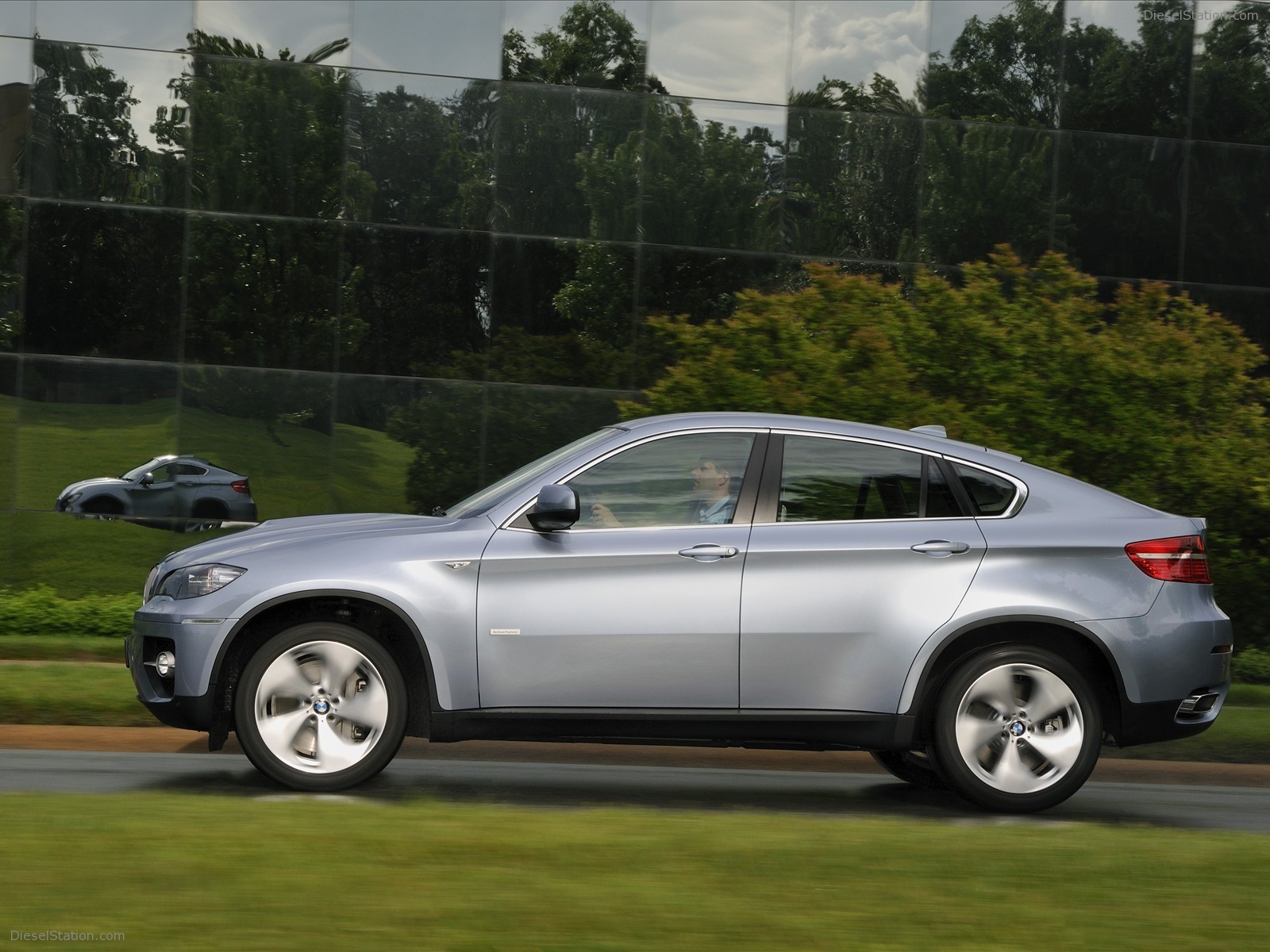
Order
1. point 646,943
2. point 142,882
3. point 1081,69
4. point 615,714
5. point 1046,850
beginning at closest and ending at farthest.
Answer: point 646,943 → point 142,882 → point 1046,850 → point 615,714 → point 1081,69

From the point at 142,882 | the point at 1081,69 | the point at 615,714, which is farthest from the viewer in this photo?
the point at 1081,69

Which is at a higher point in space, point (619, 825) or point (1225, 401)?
point (1225, 401)

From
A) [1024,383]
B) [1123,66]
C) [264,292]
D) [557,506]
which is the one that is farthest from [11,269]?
[1123,66]

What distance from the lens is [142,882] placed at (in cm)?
455

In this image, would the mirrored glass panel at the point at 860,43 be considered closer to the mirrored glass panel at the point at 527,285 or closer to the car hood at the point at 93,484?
the mirrored glass panel at the point at 527,285

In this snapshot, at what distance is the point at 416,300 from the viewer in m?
17.4

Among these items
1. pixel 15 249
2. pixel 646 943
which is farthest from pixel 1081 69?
pixel 646 943

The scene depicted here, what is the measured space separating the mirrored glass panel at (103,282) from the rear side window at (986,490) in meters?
11.7

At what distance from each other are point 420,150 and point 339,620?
35.9 ft

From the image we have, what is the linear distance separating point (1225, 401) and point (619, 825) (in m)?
9.31

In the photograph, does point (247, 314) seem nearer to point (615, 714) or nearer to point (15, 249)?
point (15, 249)

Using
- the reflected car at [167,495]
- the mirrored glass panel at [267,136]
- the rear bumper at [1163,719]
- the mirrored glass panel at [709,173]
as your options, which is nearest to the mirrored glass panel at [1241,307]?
the mirrored glass panel at [709,173]

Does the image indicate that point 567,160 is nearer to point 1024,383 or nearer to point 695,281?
point 695,281

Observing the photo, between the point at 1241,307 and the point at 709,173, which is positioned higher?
the point at 709,173
